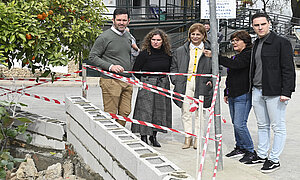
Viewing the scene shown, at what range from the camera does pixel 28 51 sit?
6191 millimetres

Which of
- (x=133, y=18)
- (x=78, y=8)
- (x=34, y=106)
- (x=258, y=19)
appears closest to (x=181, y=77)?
(x=258, y=19)

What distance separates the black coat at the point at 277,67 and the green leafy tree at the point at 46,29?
8.95 feet

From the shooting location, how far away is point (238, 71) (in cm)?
562

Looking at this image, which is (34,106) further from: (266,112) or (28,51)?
(266,112)

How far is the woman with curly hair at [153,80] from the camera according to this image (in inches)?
240

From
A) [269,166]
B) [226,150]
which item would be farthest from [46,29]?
[269,166]

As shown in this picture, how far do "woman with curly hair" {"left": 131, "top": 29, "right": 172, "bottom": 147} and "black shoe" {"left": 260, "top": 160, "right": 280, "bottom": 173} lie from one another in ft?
5.23

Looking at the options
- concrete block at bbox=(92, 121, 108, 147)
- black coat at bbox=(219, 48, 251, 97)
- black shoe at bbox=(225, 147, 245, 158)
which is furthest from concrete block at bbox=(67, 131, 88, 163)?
black coat at bbox=(219, 48, 251, 97)

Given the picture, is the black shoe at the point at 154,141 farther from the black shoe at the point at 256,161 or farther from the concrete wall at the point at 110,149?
the black shoe at the point at 256,161

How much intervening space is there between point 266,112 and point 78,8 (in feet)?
10.5

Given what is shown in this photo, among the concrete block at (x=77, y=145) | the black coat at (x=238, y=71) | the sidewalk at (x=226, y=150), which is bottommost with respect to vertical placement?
the sidewalk at (x=226, y=150)

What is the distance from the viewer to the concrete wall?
375 centimetres

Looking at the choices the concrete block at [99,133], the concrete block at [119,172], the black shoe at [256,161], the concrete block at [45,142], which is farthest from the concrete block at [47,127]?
the black shoe at [256,161]

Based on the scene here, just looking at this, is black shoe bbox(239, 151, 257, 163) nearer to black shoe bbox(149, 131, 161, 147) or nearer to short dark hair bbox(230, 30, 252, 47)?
black shoe bbox(149, 131, 161, 147)
